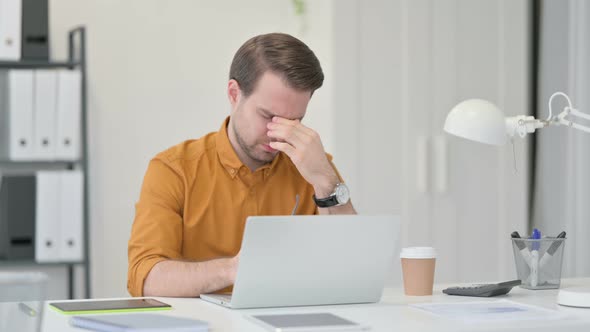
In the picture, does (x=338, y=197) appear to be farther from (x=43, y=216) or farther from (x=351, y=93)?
(x=43, y=216)

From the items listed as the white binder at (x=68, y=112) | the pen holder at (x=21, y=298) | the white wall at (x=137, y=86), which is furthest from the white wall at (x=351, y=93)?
the pen holder at (x=21, y=298)

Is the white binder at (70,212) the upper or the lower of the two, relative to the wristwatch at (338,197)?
lower

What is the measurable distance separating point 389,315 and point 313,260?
18 centimetres

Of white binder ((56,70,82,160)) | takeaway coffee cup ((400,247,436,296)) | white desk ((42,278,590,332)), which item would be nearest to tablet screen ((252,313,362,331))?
white desk ((42,278,590,332))

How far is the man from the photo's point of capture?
2127mm

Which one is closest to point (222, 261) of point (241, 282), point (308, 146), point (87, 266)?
point (241, 282)

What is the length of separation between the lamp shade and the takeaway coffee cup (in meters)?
0.28

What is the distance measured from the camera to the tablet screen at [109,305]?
1.58m

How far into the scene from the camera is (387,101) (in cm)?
349

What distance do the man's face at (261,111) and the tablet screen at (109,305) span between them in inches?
24.1

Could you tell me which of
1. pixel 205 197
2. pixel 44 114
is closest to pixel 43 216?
pixel 44 114

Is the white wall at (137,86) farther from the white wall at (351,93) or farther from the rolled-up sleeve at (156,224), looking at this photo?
the rolled-up sleeve at (156,224)

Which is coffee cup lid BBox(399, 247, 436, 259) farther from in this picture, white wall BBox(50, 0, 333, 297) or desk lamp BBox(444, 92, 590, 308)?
white wall BBox(50, 0, 333, 297)

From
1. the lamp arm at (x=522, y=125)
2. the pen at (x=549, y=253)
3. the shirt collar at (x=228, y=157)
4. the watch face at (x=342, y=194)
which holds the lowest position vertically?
the pen at (x=549, y=253)
